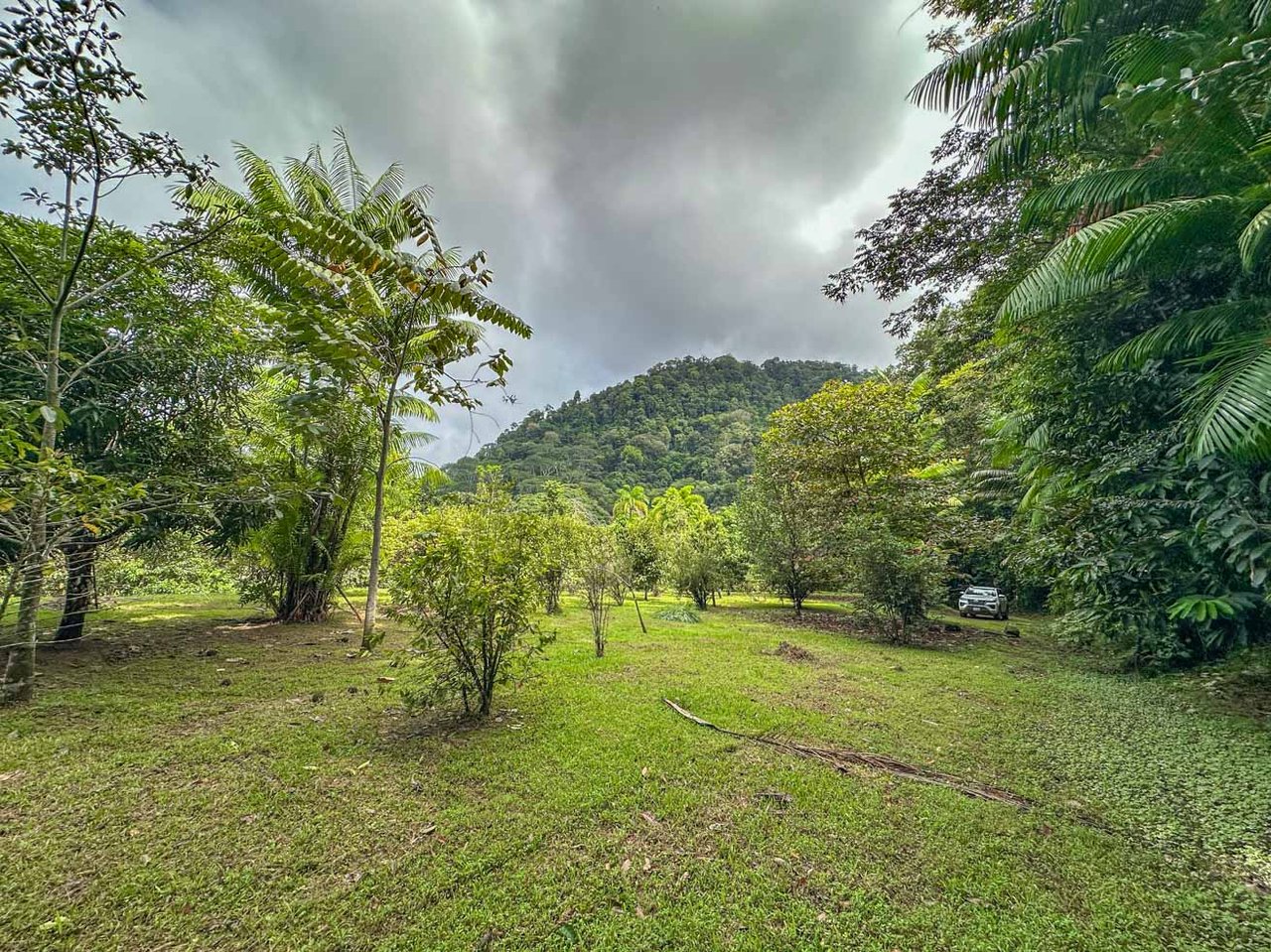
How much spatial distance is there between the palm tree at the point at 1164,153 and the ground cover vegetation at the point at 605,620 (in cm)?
4

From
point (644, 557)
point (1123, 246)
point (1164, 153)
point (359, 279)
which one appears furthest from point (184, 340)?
point (644, 557)

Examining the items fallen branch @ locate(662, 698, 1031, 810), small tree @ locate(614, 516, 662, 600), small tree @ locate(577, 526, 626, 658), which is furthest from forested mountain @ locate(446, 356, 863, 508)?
fallen branch @ locate(662, 698, 1031, 810)

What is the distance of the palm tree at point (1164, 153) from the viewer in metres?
3.84

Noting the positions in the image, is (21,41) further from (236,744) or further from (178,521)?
(178,521)

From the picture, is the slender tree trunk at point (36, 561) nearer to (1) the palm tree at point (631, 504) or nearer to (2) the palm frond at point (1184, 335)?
(2) the palm frond at point (1184, 335)

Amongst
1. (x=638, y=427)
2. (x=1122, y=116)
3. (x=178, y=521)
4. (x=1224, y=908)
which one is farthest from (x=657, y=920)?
(x=638, y=427)

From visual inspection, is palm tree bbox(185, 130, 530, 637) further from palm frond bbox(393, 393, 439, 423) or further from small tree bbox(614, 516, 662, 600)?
small tree bbox(614, 516, 662, 600)

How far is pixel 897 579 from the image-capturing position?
9.36 m

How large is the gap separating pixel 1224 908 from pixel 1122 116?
708 cm

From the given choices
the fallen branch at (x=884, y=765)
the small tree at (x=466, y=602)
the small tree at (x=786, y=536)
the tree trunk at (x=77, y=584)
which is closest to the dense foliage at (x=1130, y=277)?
the fallen branch at (x=884, y=765)

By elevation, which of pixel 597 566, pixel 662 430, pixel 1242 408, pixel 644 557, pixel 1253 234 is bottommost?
pixel 644 557

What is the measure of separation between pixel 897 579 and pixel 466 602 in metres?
8.86

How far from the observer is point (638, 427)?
65.9 meters

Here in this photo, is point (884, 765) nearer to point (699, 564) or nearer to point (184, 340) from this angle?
point (184, 340)
